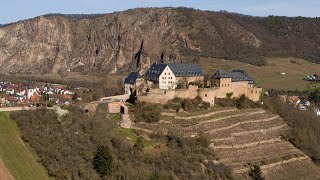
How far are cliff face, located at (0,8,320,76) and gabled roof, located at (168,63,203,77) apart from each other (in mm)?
75590

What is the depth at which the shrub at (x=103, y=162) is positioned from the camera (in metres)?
36.2

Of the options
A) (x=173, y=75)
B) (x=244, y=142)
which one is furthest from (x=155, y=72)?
(x=244, y=142)

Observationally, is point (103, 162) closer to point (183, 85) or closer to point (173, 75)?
point (183, 85)

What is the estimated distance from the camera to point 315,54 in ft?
511

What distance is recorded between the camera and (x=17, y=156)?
119ft

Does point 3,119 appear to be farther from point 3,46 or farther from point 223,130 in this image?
point 3,46

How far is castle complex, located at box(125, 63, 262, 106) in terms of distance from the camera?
49025 millimetres

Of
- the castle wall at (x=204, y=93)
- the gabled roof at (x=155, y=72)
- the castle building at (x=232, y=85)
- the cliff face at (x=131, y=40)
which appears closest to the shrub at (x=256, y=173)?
the castle wall at (x=204, y=93)

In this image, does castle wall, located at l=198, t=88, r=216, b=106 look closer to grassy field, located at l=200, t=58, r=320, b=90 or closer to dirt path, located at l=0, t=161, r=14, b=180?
dirt path, located at l=0, t=161, r=14, b=180

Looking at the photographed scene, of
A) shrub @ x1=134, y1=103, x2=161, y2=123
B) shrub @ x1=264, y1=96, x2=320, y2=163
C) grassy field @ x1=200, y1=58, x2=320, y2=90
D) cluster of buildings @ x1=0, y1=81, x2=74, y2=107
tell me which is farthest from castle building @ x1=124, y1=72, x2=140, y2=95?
grassy field @ x1=200, y1=58, x2=320, y2=90

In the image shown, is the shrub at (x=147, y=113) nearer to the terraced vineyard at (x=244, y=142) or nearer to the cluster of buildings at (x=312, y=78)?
the terraced vineyard at (x=244, y=142)

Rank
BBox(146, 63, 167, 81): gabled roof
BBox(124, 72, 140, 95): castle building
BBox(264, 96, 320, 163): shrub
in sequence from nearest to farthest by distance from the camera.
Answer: BBox(264, 96, 320, 163): shrub < BBox(124, 72, 140, 95): castle building < BBox(146, 63, 167, 81): gabled roof

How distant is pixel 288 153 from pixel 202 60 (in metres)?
72.2

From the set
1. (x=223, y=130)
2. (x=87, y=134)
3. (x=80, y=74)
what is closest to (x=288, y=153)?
(x=223, y=130)
